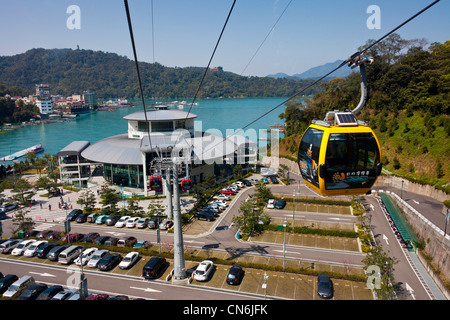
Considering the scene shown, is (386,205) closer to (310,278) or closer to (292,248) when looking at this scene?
(292,248)

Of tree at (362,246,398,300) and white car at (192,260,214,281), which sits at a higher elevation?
tree at (362,246,398,300)

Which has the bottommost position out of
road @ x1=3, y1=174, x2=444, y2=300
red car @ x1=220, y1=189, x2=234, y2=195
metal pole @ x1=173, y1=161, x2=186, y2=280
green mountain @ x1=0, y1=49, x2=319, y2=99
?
road @ x1=3, y1=174, x2=444, y2=300

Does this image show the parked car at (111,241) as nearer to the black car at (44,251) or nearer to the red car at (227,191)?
the black car at (44,251)

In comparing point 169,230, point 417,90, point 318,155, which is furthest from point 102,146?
point 417,90

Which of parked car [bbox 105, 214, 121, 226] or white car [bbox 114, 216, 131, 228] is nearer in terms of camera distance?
white car [bbox 114, 216, 131, 228]

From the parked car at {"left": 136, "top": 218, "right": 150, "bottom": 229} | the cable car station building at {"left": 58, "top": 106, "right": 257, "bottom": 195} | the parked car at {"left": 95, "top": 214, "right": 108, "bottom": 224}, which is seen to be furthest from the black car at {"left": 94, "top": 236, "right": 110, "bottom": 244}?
the cable car station building at {"left": 58, "top": 106, "right": 257, "bottom": 195}

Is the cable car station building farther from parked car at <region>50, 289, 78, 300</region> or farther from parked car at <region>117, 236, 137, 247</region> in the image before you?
parked car at <region>50, 289, 78, 300</region>
